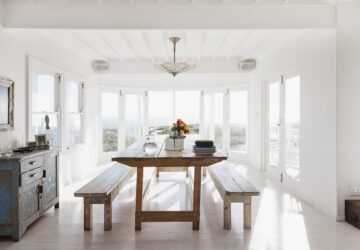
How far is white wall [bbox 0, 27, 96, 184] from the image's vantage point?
3.13 m

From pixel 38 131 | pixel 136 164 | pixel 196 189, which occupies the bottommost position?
pixel 196 189

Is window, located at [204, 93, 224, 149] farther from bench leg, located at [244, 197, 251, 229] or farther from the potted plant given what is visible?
bench leg, located at [244, 197, 251, 229]

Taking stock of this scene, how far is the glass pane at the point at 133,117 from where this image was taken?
725cm

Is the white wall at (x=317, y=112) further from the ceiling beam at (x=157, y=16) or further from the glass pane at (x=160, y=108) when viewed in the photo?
the glass pane at (x=160, y=108)

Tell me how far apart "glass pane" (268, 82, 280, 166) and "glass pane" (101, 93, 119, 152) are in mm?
4280

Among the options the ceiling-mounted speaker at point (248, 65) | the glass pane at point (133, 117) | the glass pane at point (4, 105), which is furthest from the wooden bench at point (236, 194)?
the glass pane at point (133, 117)

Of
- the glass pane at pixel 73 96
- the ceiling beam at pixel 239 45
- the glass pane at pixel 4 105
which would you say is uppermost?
the ceiling beam at pixel 239 45

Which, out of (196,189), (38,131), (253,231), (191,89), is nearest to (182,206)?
(196,189)

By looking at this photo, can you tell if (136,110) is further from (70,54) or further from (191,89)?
(70,54)

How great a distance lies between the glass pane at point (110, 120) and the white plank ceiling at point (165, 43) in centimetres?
134

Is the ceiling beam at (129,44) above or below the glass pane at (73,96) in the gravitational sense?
above

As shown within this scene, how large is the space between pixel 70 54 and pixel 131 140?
319cm

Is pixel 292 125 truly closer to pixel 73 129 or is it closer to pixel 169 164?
pixel 169 164

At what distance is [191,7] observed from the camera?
10.3ft
